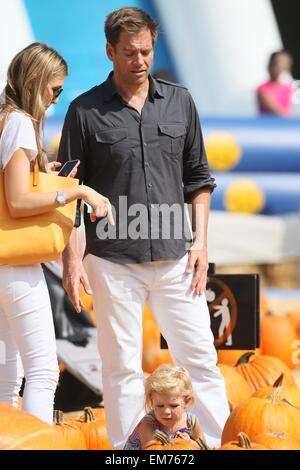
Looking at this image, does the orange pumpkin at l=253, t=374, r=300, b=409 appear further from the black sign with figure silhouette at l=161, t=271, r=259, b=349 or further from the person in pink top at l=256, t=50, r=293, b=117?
the person in pink top at l=256, t=50, r=293, b=117

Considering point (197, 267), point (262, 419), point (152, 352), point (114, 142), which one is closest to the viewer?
point (114, 142)

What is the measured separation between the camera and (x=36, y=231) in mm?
3457

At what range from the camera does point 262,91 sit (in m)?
9.59

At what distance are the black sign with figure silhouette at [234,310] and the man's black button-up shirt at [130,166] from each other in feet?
3.06

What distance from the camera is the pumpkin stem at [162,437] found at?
3404 mm

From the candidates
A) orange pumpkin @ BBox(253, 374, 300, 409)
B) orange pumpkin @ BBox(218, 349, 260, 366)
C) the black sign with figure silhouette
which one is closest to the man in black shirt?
orange pumpkin @ BBox(253, 374, 300, 409)

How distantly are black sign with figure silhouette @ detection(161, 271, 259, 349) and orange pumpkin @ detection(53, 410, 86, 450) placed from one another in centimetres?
87

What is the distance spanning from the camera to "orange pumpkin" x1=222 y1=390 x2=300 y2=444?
3.92 metres

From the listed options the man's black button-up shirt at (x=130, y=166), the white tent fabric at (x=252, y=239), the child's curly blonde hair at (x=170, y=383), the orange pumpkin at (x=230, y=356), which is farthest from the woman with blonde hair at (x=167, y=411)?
the white tent fabric at (x=252, y=239)

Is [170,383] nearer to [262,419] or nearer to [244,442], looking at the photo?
[244,442]

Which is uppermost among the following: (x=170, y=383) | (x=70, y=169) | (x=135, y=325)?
(x=70, y=169)

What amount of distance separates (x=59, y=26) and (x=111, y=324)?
587 cm

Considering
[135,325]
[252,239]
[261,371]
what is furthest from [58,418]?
[252,239]

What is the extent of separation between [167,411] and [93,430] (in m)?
0.70
